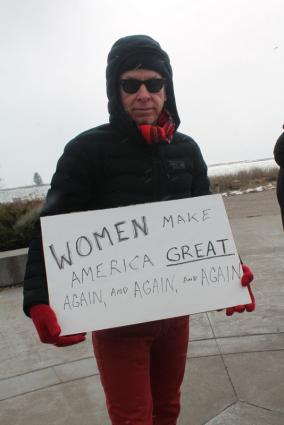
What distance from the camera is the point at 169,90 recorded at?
1.67m

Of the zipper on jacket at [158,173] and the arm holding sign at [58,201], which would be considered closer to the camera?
the arm holding sign at [58,201]

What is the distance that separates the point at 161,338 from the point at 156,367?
13cm

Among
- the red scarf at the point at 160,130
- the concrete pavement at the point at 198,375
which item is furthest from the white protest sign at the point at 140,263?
the concrete pavement at the point at 198,375

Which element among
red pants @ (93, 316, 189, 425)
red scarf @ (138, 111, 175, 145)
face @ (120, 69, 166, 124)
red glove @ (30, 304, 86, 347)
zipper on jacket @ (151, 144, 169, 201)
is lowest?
red pants @ (93, 316, 189, 425)

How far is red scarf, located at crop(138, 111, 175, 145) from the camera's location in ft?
5.02

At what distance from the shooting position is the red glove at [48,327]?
4.44 feet

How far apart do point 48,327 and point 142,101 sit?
2.68ft

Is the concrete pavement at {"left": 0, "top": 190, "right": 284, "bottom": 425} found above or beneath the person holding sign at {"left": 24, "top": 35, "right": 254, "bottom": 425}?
beneath

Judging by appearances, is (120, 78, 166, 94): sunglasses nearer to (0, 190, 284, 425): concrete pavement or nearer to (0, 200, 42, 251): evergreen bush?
(0, 190, 284, 425): concrete pavement

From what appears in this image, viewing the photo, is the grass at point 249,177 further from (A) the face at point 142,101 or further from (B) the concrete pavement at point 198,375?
(A) the face at point 142,101

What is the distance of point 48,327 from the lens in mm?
1354

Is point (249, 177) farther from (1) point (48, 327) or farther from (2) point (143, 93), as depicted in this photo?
(1) point (48, 327)

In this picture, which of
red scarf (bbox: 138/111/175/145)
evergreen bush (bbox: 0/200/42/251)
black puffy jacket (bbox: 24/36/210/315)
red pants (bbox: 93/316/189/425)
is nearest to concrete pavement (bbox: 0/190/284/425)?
red pants (bbox: 93/316/189/425)

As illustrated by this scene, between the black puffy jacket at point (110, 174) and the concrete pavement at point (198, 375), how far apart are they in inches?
49.9
